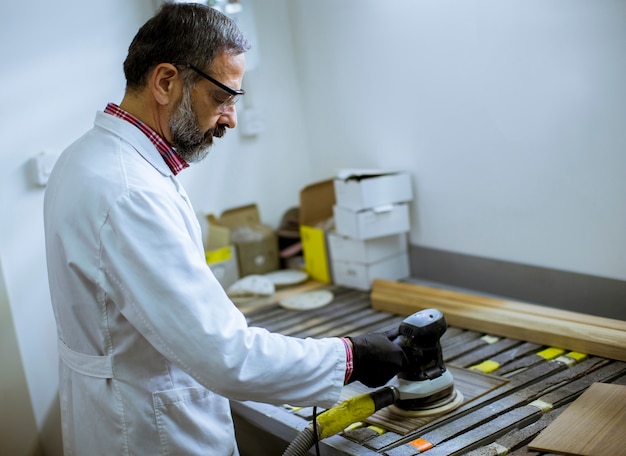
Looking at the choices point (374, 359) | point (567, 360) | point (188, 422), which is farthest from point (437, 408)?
point (188, 422)

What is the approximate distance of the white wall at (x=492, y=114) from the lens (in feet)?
6.57

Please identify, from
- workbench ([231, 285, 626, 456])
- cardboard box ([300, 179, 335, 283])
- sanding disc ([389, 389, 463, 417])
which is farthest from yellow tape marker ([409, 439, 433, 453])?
cardboard box ([300, 179, 335, 283])

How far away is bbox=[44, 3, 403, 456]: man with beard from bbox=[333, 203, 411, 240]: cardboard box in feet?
3.54

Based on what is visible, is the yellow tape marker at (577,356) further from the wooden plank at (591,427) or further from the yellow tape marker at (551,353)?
the wooden plank at (591,427)

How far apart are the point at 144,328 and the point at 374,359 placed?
49 centimetres

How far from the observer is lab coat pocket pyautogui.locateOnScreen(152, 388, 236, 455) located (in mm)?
1359

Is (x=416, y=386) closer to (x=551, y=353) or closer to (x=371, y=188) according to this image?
(x=551, y=353)

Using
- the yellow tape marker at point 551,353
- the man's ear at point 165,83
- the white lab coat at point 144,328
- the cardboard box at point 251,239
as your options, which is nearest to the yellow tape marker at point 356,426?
the white lab coat at point 144,328

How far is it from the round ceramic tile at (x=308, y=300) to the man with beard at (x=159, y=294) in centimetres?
105

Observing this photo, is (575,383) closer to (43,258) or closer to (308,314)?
(308,314)

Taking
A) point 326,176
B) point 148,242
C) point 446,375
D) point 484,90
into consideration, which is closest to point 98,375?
point 148,242

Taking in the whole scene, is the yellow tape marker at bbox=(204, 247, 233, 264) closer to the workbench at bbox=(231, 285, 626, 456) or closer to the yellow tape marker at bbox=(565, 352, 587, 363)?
the workbench at bbox=(231, 285, 626, 456)

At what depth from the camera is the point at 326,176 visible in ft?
10.5

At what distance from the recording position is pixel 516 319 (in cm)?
201
